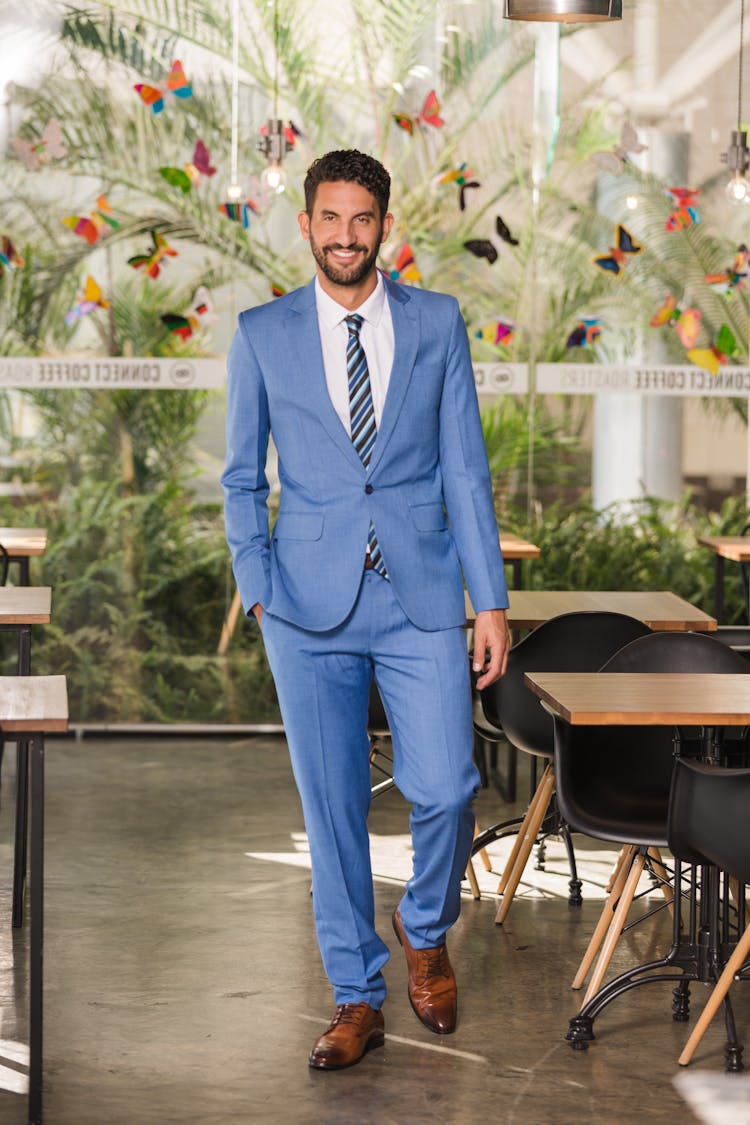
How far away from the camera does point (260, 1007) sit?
444cm

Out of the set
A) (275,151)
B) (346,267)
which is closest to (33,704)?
(346,267)

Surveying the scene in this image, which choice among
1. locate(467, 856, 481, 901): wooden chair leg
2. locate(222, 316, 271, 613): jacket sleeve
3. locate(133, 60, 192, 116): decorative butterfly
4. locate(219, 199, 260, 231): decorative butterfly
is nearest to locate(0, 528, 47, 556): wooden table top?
locate(219, 199, 260, 231): decorative butterfly

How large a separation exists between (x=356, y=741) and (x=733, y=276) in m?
5.32

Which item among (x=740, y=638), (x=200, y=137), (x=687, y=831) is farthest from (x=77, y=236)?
(x=687, y=831)

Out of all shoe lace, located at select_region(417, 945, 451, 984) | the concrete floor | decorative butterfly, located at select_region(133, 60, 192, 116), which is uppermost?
decorative butterfly, located at select_region(133, 60, 192, 116)

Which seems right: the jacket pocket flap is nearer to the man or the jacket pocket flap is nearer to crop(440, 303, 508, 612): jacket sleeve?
the man

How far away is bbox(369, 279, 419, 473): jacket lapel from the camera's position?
155 inches

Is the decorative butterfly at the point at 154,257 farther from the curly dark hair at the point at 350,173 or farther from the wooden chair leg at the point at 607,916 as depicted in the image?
the wooden chair leg at the point at 607,916

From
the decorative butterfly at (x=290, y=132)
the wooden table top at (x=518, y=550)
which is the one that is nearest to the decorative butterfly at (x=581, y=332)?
the wooden table top at (x=518, y=550)

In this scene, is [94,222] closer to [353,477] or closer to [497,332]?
[497,332]

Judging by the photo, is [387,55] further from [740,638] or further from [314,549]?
[314,549]

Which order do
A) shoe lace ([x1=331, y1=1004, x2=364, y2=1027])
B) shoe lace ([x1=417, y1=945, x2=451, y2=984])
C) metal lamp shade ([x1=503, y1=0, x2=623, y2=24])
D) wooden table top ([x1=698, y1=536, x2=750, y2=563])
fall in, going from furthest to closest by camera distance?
wooden table top ([x1=698, y1=536, x2=750, y2=563]) < metal lamp shade ([x1=503, y1=0, x2=623, y2=24]) < shoe lace ([x1=417, y1=945, x2=451, y2=984]) < shoe lace ([x1=331, y1=1004, x2=364, y2=1027])

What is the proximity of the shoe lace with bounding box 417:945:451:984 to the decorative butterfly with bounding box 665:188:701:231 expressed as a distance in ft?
17.4

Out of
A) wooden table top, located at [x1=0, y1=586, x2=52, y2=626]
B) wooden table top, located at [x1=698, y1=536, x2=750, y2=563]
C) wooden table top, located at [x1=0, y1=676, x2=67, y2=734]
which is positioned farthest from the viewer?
wooden table top, located at [x1=698, y1=536, x2=750, y2=563]
